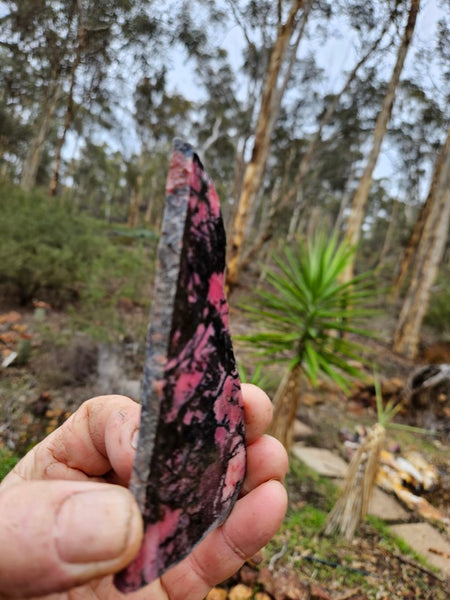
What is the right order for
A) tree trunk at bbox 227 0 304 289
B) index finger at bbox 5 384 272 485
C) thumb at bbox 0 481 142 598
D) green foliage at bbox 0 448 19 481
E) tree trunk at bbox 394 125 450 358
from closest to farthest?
thumb at bbox 0 481 142 598, index finger at bbox 5 384 272 485, green foliage at bbox 0 448 19 481, tree trunk at bbox 227 0 304 289, tree trunk at bbox 394 125 450 358

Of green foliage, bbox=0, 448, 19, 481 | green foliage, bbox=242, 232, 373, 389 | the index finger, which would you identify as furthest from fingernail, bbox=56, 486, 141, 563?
green foliage, bbox=242, 232, 373, 389

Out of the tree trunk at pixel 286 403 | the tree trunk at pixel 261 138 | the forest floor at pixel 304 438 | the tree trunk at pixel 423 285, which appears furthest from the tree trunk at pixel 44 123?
the tree trunk at pixel 286 403

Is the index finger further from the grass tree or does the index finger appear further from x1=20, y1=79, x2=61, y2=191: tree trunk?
x1=20, y1=79, x2=61, y2=191: tree trunk

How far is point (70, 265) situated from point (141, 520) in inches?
228

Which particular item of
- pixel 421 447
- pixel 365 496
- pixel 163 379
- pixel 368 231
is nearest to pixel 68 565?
pixel 163 379

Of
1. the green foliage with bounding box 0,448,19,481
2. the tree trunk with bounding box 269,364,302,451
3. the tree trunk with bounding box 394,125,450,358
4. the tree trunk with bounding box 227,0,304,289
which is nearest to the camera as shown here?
the green foliage with bounding box 0,448,19,481

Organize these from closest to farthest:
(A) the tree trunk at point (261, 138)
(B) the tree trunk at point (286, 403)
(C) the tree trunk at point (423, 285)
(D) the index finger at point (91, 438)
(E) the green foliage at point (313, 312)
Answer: (D) the index finger at point (91, 438) → (E) the green foliage at point (313, 312) → (B) the tree trunk at point (286, 403) → (A) the tree trunk at point (261, 138) → (C) the tree trunk at point (423, 285)

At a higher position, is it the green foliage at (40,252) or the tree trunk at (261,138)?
the tree trunk at (261,138)

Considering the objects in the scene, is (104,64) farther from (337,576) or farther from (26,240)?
(337,576)

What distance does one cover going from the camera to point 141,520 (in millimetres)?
621

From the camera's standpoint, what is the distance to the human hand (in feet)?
1.84

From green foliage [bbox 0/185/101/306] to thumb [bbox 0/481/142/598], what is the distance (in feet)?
17.2

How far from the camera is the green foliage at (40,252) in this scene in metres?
→ 5.39

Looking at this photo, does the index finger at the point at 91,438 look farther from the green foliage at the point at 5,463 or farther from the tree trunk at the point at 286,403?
the tree trunk at the point at 286,403
